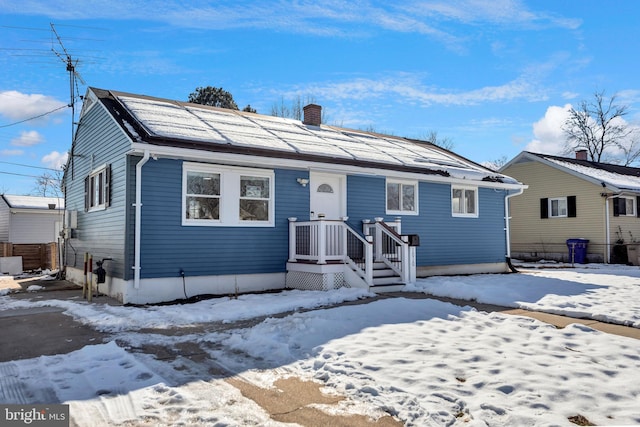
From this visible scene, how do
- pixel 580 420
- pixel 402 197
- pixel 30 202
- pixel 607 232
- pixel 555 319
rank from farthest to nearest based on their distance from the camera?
1. pixel 30 202
2. pixel 607 232
3. pixel 402 197
4. pixel 555 319
5. pixel 580 420

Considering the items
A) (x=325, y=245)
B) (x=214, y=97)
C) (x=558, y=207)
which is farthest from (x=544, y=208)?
(x=214, y=97)

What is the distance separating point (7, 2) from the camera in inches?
371

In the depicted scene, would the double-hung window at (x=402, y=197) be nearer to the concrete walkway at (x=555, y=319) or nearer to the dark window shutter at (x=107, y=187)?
the concrete walkway at (x=555, y=319)

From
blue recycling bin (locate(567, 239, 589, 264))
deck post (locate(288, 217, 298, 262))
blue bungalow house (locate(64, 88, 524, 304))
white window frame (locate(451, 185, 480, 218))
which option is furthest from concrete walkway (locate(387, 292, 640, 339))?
blue recycling bin (locate(567, 239, 589, 264))

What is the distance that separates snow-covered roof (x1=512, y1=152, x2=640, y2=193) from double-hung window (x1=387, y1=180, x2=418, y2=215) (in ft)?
36.2

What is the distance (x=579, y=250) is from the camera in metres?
19.4

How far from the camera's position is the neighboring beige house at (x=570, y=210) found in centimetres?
1903

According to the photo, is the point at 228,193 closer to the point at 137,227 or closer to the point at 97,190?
the point at 137,227

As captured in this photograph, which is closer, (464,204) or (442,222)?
(442,222)

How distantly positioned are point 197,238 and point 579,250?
56.5 feet

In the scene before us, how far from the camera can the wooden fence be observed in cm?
1825

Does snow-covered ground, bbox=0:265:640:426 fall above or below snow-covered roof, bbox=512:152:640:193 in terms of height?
below

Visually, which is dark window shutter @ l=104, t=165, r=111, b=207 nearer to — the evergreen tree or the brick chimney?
the brick chimney

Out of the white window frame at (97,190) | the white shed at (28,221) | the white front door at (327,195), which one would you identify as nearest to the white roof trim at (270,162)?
the white front door at (327,195)
